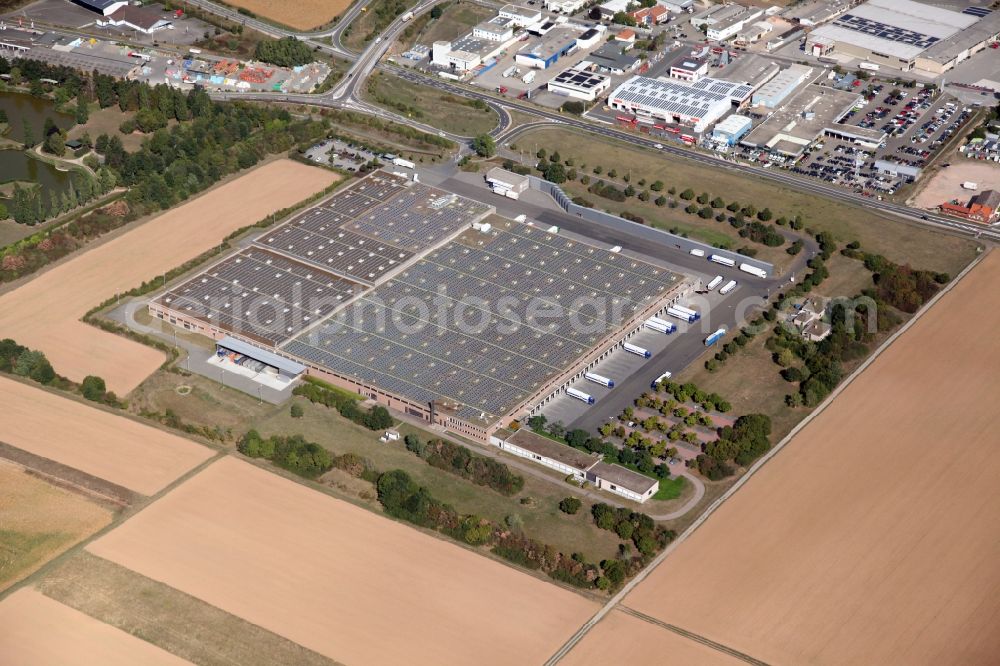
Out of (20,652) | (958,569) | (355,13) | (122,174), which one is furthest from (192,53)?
(958,569)

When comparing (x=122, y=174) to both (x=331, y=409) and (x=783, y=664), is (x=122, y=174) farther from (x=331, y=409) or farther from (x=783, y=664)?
(x=783, y=664)

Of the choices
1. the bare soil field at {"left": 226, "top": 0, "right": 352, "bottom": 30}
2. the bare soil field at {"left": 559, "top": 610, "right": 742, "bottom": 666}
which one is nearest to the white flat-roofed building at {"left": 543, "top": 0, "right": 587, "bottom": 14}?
the bare soil field at {"left": 226, "top": 0, "right": 352, "bottom": 30}

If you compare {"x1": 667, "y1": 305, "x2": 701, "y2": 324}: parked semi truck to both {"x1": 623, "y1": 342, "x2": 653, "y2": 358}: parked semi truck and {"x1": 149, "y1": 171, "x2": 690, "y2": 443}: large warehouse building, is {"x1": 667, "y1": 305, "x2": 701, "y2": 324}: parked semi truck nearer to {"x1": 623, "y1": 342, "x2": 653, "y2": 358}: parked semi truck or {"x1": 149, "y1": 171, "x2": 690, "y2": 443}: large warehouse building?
{"x1": 149, "y1": 171, "x2": 690, "y2": 443}: large warehouse building

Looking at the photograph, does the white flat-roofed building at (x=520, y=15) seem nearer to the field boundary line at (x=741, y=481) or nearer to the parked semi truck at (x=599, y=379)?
the field boundary line at (x=741, y=481)

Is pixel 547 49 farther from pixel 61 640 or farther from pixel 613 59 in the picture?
pixel 61 640

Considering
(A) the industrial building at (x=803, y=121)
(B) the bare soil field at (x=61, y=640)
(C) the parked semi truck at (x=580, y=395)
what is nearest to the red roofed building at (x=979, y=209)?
A: (A) the industrial building at (x=803, y=121)

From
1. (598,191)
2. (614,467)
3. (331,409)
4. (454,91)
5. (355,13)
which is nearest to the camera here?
(614,467)

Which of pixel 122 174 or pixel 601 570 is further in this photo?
pixel 122 174
